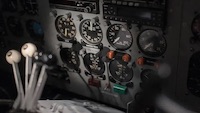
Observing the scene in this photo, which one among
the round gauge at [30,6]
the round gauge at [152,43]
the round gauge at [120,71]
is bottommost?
the round gauge at [120,71]

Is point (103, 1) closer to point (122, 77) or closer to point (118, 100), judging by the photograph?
point (122, 77)

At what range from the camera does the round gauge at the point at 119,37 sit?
1.82m

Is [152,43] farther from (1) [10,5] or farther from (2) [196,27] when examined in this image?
(1) [10,5]

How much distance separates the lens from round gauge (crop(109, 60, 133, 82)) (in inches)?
75.7

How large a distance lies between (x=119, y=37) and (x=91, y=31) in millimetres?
232

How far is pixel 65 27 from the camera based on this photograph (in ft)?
6.89

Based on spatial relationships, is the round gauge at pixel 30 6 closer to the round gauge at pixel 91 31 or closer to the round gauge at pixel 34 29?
the round gauge at pixel 34 29

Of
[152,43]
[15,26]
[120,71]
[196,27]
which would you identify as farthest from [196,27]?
[15,26]

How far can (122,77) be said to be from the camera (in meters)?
1.97

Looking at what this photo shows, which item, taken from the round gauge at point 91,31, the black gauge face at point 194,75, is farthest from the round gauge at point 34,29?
the black gauge face at point 194,75

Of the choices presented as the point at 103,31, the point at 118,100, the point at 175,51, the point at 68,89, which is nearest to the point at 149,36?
the point at 175,51

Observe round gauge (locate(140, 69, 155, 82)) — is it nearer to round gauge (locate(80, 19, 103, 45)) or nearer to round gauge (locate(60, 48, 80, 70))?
round gauge (locate(80, 19, 103, 45))

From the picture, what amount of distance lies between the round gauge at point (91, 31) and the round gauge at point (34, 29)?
18.0 inches

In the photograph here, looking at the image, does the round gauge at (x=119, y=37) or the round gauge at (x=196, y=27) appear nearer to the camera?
the round gauge at (x=196, y=27)
